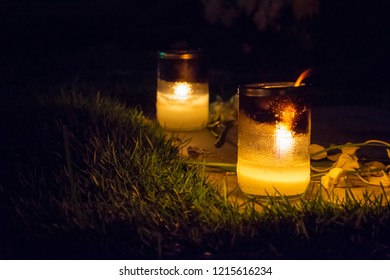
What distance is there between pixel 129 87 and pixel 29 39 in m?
3.41

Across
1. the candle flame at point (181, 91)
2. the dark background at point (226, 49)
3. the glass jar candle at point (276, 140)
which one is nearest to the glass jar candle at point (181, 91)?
the candle flame at point (181, 91)

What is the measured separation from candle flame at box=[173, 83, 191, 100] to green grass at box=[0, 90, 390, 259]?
1.09 meters

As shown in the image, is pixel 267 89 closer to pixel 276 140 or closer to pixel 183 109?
pixel 276 140

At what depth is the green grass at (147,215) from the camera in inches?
107

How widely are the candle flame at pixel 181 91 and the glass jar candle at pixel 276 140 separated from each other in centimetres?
152

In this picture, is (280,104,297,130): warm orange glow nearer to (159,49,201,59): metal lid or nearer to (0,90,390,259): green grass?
(0,90,390,259): green grass

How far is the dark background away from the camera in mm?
6648

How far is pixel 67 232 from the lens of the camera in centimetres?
282

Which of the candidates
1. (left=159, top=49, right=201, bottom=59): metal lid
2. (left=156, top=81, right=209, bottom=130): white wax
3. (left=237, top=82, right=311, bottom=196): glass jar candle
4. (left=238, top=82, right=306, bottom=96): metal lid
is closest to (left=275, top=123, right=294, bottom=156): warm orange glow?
(left=237, top=82, right=311, bottom=196): glass jar candle

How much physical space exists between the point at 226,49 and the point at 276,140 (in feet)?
16.2

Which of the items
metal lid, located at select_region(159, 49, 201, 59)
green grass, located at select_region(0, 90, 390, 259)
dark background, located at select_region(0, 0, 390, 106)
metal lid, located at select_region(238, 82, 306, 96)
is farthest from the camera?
Result: dark background, located at select_region(0, 0, 390, 106)

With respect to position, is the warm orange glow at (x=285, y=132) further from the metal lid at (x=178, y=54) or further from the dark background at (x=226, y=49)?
the dark background at (x=226, y=49)

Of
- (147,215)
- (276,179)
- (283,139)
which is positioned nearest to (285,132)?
(283,139)

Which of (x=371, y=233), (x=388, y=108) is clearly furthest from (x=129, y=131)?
(x=388, y=108)
